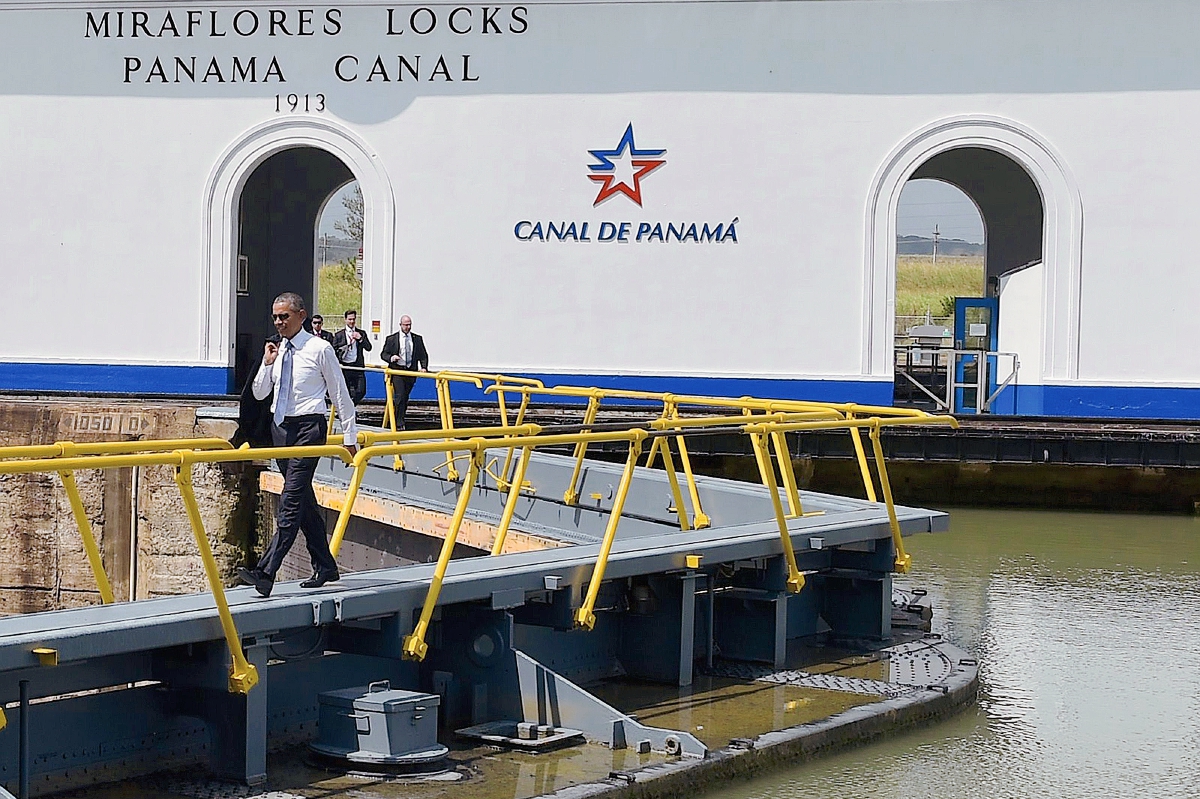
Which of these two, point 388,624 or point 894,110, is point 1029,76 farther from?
point 388,624

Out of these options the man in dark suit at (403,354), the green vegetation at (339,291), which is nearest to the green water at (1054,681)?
the man in dark suit at (403,354)

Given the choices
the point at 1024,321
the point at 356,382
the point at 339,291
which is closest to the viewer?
the point at 356,382

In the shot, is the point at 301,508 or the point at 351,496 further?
the point at 351,496

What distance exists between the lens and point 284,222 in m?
25.0

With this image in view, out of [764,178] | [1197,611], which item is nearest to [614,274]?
[764,178]

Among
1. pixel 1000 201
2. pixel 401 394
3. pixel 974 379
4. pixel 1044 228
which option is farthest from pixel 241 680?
pixel 1000 201

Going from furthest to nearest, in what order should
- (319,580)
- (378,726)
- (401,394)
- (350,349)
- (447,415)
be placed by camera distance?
1. (350,349)
2. (401,394)
3. (447,415)
4. (319,580)
5. (378,726)

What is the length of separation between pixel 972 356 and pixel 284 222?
11061 mm

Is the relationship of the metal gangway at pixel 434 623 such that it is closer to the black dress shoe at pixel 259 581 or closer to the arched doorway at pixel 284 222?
the black dress shoe at pixel 259 581

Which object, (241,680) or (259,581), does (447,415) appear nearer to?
(259,581)

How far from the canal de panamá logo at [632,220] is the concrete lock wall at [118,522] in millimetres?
6365

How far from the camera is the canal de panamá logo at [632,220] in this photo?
19.3 metres

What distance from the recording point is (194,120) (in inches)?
796

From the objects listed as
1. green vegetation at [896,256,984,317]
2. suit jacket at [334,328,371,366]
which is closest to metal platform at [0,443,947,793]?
suit jacket at [334,328,371,366]
